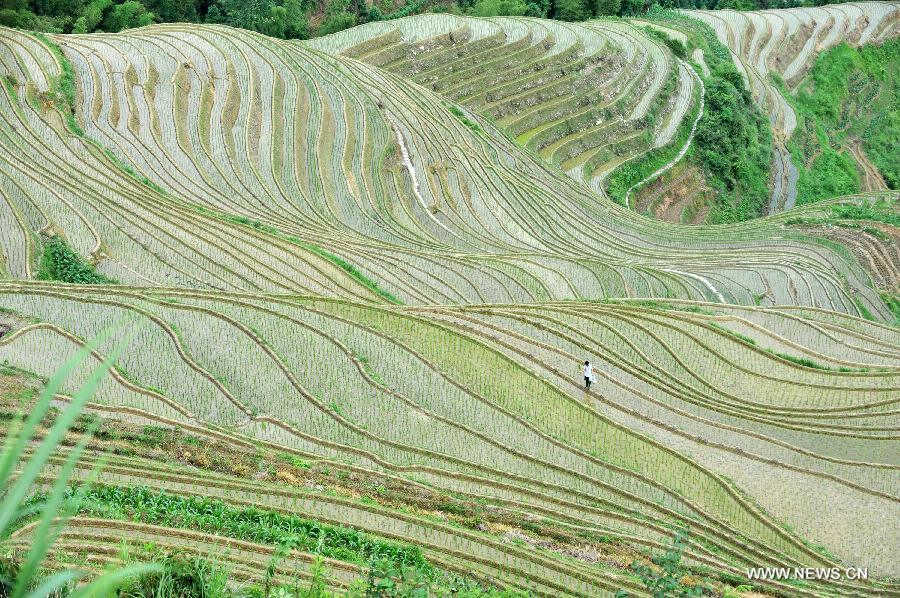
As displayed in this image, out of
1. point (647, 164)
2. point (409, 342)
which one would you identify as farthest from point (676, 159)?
point (409, 342)

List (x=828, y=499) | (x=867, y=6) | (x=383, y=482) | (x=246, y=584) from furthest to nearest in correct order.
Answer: (x=867, y=6), (x=828, y=499), (x=383, y=482), (x=246, y=584)

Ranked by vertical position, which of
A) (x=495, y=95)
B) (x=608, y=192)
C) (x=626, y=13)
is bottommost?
(x=608, y=192)

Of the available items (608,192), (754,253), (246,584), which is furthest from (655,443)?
(608,192)

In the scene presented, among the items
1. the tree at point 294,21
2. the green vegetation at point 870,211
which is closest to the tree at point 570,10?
the tree at point 294,21

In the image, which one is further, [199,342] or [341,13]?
[341,13]

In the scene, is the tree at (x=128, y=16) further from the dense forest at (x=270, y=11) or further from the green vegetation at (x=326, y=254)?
the green vegetation at (x=326, y=254)

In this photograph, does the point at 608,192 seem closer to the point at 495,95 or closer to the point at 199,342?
the point at 495,95

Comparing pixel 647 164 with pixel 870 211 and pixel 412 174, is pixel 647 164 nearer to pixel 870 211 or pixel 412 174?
pixel 870 211
